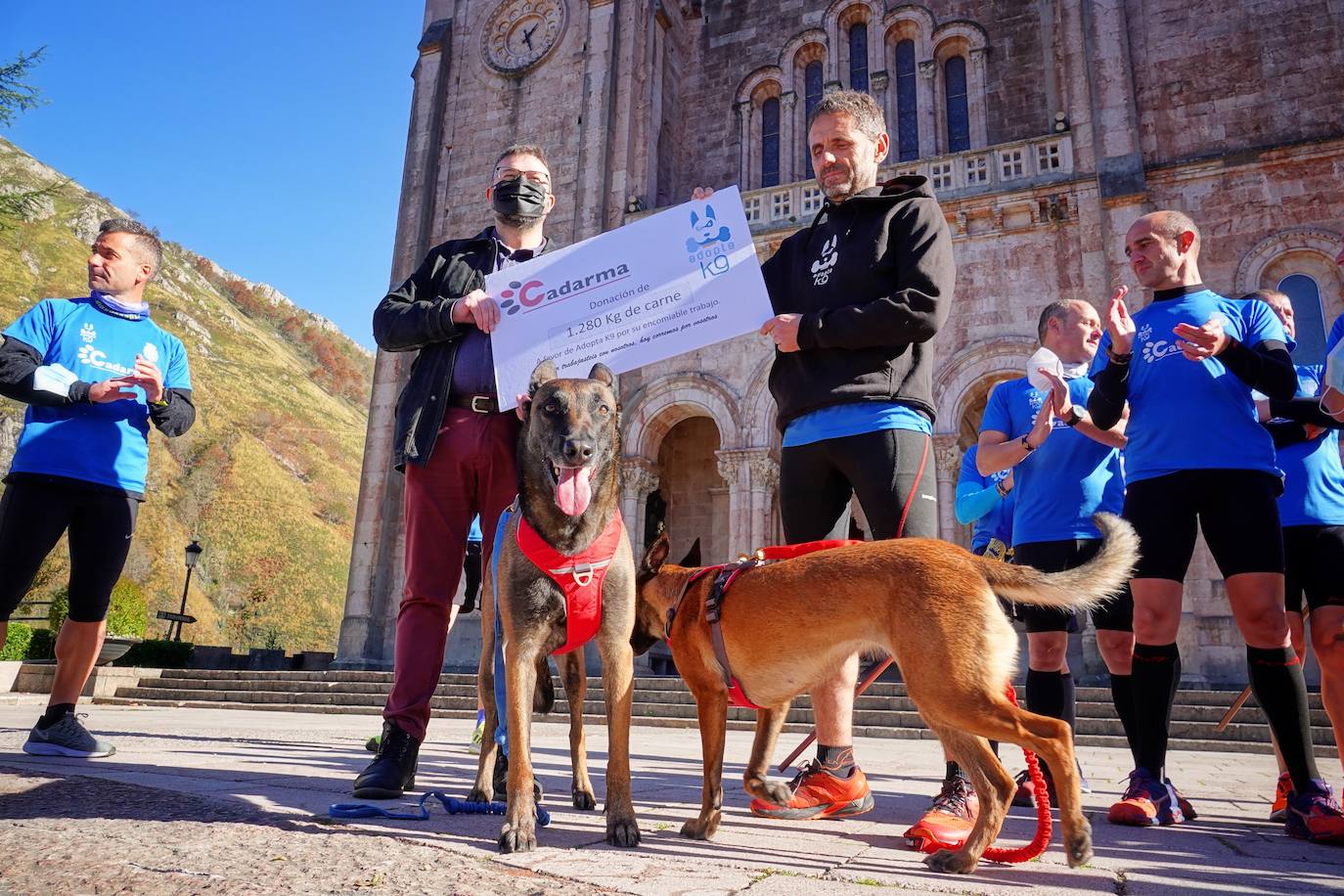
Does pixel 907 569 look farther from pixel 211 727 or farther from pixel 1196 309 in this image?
pixel 211 727

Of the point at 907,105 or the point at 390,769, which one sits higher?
the point at 907,105

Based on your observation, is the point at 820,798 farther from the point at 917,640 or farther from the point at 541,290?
the point at 541,290

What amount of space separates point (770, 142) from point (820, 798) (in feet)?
64.0

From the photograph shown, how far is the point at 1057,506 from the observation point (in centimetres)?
420

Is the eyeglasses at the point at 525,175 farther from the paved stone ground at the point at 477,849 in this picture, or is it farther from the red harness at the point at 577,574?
the paved stone ground at the point at 477,849

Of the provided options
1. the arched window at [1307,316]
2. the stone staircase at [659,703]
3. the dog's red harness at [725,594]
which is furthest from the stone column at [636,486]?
the dog's red harness at [725,594]

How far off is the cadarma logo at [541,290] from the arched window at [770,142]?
17.3m

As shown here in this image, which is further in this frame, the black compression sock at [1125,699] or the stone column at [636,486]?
the stone column at [636,486]

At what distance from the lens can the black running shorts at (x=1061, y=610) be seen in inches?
159

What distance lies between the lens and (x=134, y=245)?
16.0 ft

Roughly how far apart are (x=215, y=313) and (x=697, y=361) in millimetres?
76778

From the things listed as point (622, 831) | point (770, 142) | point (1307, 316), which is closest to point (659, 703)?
point (622, 831)

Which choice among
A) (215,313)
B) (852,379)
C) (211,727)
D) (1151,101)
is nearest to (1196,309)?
(852,379)

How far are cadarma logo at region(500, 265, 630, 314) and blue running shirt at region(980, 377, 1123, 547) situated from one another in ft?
7.35
